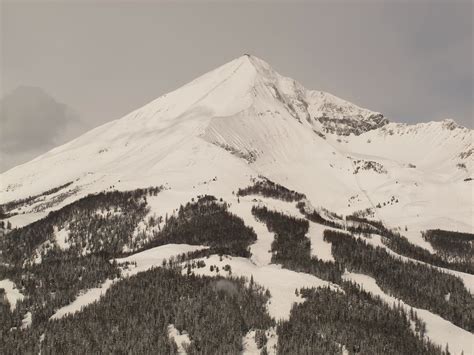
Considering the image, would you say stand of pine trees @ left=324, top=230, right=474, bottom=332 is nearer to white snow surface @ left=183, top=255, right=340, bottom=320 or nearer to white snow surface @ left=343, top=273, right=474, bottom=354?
white snow surface @ left=343, top=273, right=474, bottom=354

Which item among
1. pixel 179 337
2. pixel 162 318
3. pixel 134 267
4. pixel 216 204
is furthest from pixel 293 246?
pixel 179 337

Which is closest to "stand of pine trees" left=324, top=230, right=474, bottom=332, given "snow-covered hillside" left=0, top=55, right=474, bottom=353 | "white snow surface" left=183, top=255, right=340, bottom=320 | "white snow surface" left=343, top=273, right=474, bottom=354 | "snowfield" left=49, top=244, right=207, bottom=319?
"snow-covered hillside" left=0, top=55, right=474, bottom=353

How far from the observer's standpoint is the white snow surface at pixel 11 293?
49.2 meters

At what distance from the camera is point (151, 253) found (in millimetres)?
62031

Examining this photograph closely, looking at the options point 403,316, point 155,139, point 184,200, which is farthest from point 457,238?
point 155,139

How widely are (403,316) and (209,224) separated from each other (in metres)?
39.2

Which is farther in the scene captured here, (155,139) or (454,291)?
(155,139)

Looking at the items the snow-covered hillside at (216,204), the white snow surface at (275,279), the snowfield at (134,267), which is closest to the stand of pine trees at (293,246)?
the snow-covered hillside at (216,204)

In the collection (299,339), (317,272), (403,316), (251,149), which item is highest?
(251,149)

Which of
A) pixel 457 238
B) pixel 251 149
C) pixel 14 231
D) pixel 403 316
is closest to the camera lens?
pixel 403 316

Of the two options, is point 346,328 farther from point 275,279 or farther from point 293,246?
point 293,246

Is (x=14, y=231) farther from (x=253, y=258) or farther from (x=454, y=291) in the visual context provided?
(x=454, y=291)

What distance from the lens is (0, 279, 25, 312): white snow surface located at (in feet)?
161

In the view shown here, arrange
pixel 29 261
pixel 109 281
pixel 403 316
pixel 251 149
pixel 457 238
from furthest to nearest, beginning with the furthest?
pixel 251 149, pixel 457 238, pixel 29 261, pixel 109 281, pixel 403 316
